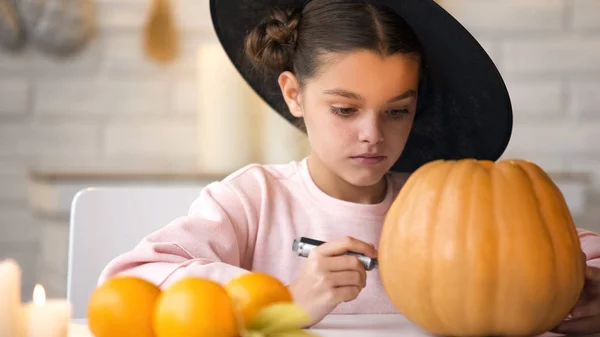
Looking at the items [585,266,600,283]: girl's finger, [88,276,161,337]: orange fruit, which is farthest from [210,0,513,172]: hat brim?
[88,276,161,337]: orange fruit

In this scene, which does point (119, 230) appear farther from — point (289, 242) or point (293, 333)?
point (293, 333)

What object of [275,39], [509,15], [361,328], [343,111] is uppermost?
[509,15]

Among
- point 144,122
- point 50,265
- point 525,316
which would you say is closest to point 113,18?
point 144,122

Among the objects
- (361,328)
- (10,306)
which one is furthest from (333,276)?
(10,306)

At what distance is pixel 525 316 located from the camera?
2.41 feet

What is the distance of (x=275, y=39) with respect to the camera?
1.29 meters

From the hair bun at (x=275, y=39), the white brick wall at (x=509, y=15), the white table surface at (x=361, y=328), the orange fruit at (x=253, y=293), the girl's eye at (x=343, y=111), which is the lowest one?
the white table surface at (x=361, y=328)

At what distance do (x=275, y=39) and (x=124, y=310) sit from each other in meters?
0.76

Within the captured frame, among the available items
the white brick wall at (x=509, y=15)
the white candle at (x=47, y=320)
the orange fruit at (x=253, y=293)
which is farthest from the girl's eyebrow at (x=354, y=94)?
the white brick wall at (x=509, y=15)

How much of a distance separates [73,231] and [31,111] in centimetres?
91

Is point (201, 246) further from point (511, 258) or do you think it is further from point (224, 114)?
point (224, 114)

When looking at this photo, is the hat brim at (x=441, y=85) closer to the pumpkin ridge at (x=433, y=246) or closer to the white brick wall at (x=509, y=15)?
the pumpkin ridge at (x=433, y=246)

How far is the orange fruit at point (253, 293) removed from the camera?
1.95ft

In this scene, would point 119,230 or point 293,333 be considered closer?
point 293,333
